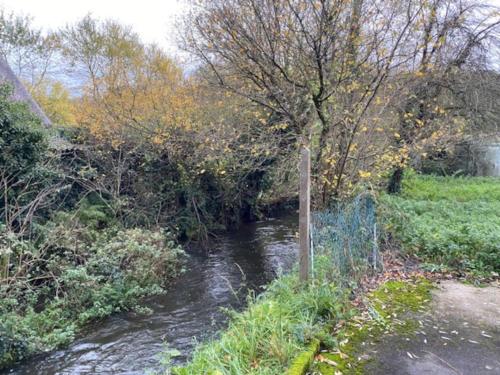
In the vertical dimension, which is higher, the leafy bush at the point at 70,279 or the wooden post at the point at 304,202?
the wooden post at the point at 304,202

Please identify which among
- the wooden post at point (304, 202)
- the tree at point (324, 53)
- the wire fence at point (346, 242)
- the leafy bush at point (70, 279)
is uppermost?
the tree at point (324, 53)

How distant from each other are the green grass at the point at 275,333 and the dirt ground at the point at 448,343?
1.87ft

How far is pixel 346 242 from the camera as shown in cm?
511

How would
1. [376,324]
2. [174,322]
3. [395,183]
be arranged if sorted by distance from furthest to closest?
[395,183], [174,322], [376,324]

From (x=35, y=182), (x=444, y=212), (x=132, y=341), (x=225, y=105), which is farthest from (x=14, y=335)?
(x=444, y=212)

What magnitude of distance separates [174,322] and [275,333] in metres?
3.67

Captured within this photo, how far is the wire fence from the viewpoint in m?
4.92

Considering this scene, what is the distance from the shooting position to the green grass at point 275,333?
3205 millimetres

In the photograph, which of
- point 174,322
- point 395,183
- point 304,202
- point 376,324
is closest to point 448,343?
point 376,324

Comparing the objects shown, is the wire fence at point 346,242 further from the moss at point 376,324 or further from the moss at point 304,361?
the moss at point 304,361

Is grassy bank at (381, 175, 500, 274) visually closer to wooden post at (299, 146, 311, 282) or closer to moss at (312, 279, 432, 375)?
moss at (312, 279, 432, 375)

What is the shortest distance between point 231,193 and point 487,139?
959 cm

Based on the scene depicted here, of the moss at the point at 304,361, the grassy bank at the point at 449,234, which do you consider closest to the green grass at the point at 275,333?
the moss at the point at 304,361

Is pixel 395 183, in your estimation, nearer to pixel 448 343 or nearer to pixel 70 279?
pixel 448 343
